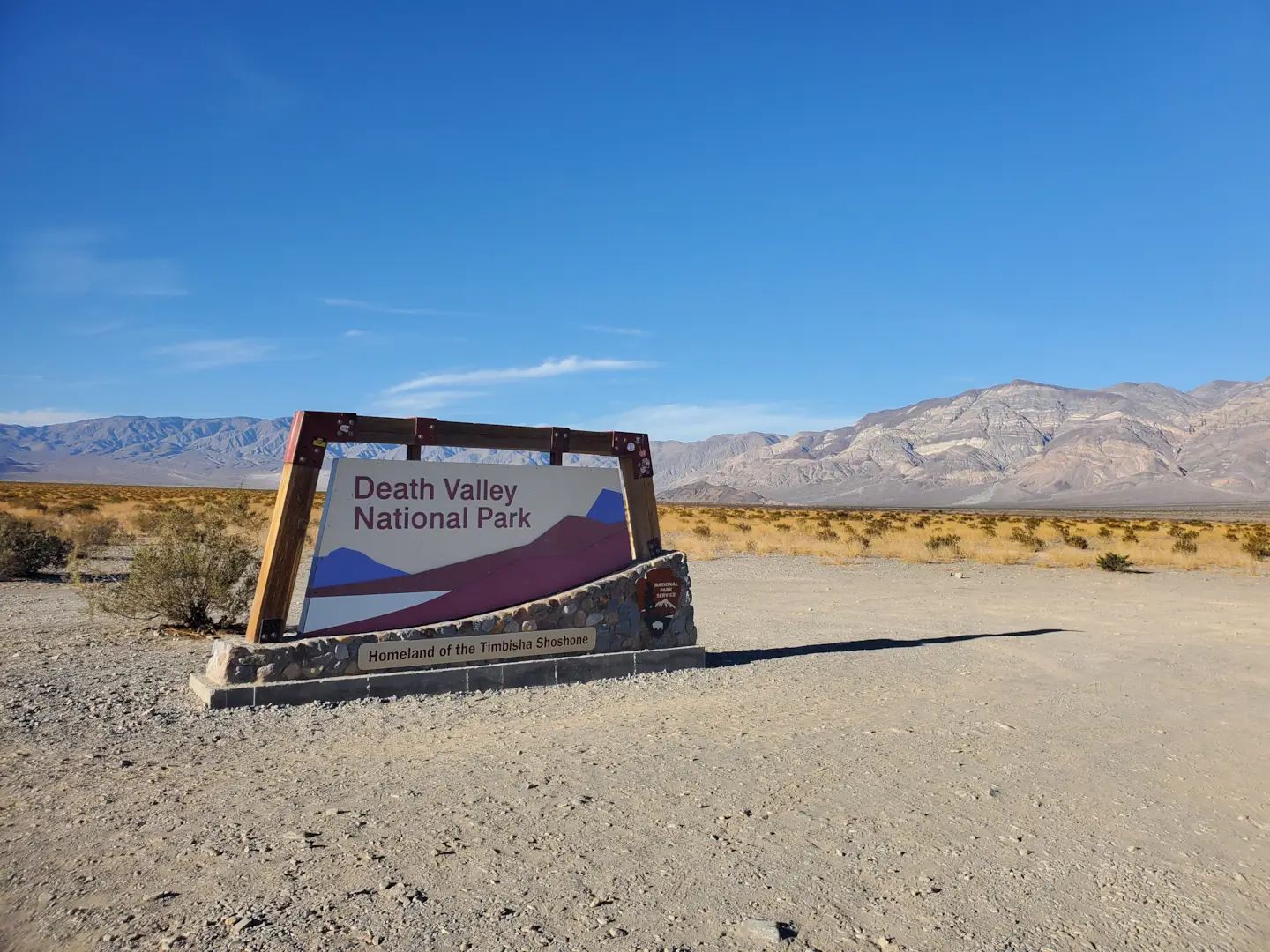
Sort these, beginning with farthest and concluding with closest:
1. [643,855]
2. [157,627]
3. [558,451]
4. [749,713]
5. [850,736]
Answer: [157,627] → [558,451] → [749,713] → [850,736] → [643,855]

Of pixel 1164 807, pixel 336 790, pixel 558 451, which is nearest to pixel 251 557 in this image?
pixel 558 451

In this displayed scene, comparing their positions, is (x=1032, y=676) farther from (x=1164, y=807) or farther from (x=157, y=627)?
(x=157, y=627)

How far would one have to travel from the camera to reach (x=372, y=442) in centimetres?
827

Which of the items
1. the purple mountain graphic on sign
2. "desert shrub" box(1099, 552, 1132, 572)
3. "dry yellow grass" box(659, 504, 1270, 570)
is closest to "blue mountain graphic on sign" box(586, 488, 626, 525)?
the purple mountain graphic on sign

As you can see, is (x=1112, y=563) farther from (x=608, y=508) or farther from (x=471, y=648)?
(x=471, y=648)

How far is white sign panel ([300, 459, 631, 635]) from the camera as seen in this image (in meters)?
8.05

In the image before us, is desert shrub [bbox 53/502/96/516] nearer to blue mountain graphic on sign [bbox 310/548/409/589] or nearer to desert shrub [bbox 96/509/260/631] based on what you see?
desert shrub [bbox 96/509/260/631]

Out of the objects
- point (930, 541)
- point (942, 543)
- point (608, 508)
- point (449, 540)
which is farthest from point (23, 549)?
point (942, 543)

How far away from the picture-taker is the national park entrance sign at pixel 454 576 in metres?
7.79

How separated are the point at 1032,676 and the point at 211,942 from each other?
826 cm

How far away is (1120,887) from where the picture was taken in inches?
173

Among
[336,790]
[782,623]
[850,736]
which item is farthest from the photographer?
[782,623]

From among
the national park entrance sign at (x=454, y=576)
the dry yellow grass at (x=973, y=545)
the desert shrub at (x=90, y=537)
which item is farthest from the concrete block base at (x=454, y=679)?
the dry yellow grass at (x=973, y=545)

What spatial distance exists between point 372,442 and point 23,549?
1256cm
